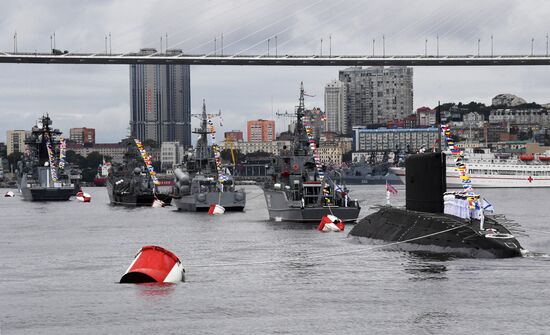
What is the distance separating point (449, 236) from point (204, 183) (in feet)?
121

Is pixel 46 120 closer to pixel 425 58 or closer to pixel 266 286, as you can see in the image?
pixel 425 58

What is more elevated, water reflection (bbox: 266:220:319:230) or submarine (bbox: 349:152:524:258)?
submarine (bbox: 349:152:524:258)

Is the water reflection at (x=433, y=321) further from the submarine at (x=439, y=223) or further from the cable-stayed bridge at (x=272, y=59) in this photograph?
the cable-stayed bridge at (x=272, y=59)

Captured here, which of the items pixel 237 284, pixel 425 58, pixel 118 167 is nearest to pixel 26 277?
pixel 237 284

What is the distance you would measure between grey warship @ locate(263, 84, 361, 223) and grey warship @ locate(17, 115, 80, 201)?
42.3m

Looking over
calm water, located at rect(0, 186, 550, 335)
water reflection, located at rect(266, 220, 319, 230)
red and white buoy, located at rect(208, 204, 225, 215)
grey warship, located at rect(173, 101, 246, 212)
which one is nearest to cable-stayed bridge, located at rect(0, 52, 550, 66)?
grey warship, located at rect(173, 101, 246, 212)

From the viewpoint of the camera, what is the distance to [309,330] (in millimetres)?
16875

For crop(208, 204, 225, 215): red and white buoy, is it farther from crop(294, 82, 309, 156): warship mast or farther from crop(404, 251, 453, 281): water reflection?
crop(404, 251, 453, 281): water reflection

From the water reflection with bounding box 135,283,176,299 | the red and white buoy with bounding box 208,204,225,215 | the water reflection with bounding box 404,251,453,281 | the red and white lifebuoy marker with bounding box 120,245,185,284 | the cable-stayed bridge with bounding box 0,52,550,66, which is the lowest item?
the red and white buoy with bounding box 208,204,225,215

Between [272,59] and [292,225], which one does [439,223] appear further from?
[272,59]

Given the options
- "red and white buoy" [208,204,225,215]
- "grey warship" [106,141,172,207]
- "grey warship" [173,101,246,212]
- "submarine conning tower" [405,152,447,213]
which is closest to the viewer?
"submarine conning tower" [405,152,447,213]

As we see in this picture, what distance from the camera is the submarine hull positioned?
2486 cm

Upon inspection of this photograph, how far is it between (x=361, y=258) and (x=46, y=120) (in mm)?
72192

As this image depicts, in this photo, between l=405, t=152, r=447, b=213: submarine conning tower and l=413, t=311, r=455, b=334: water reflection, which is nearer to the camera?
l=413, t=311, r=455, b=334: water reflection
